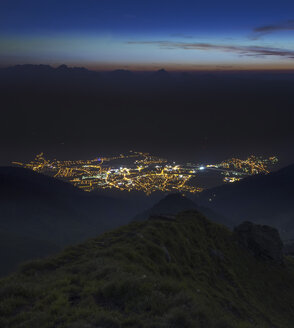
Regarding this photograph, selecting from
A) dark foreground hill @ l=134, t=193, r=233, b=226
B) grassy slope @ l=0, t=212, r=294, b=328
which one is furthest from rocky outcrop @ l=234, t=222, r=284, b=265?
dark foreground hill @ l=134, t=193, r=233, b=226

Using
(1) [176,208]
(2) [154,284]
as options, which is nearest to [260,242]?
(2) [154,284]

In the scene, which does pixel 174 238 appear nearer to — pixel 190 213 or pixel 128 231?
pixel 128 231

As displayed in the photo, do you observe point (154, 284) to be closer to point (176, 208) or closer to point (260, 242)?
point (260, 242)

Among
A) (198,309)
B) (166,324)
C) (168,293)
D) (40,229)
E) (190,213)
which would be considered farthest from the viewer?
(40,229)

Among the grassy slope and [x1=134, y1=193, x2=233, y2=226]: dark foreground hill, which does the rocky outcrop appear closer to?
the grassy slope

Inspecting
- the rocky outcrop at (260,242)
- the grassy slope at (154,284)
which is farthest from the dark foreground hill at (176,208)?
the grassy slope at (154,284)

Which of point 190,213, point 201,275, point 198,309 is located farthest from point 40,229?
point 198,309

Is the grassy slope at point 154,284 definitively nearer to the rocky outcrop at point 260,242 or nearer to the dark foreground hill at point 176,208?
the rocky outcrop at point 260,242

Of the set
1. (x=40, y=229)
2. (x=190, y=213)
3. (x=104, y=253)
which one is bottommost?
(x=40, y=229)
